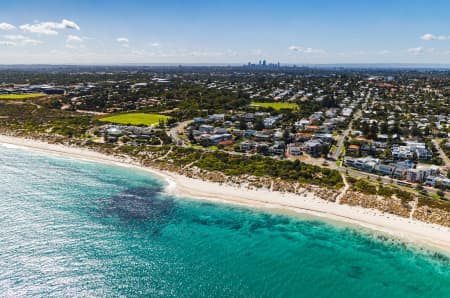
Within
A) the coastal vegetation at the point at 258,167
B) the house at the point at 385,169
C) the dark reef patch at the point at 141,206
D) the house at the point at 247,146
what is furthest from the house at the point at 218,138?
the house at the point at 385,169

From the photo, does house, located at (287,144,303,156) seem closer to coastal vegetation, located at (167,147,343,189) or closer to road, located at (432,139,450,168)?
coastal vegetation, located at (167,147,343,189)

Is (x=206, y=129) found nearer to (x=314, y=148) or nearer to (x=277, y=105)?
(x=314, y=148)

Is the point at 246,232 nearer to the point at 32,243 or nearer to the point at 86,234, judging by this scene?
the point at 86,234

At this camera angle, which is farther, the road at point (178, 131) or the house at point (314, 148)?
the road at point (178, 131)

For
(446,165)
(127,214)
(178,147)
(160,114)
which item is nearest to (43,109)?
(160,114)

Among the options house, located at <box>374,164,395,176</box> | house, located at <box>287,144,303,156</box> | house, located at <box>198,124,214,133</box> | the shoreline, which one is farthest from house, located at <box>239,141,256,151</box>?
house, located at <box>374,164,395,176</box>

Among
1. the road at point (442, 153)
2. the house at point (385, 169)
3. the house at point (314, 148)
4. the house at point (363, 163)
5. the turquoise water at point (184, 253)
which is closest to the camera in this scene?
the turquoise water at point (184, 253)

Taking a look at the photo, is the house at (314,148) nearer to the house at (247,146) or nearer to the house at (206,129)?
the house at (247,146)
